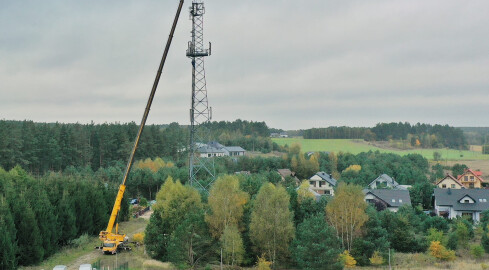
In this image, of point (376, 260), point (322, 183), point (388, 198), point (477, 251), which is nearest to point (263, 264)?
point (376, 260)

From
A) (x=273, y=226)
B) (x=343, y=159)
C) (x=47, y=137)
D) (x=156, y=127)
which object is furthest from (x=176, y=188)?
(x=343, y=159)

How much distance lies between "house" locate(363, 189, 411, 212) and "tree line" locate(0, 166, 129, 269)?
2389cm

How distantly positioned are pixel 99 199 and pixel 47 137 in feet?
110

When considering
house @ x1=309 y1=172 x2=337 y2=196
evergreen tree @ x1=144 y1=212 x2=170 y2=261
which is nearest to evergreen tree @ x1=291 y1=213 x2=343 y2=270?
evergreen tree @ x1=144 y1=212 x2=170 y2=261

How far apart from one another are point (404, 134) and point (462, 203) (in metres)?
113

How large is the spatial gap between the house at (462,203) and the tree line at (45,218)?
30.3m

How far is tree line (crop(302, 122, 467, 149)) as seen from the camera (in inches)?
5482

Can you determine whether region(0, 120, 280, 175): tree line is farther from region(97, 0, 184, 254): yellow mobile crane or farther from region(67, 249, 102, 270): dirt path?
region(97, 0, 184, 254): yellow mobile crane

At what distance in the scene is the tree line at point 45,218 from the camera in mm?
21969

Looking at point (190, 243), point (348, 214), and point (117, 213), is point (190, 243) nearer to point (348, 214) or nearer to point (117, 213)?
point (117, 213)

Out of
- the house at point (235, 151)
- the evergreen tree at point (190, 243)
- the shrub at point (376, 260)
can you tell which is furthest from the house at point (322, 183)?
the house at point (235, 151)

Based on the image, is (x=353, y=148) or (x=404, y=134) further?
(x=404, y=134)

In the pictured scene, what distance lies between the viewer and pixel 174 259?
2336cm

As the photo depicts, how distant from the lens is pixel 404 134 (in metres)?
149
